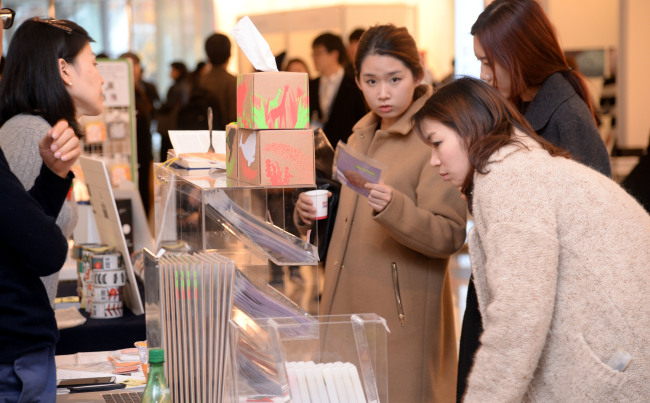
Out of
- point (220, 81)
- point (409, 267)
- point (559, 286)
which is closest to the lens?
point (559, 286)

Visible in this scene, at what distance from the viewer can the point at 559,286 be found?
151 centimetres

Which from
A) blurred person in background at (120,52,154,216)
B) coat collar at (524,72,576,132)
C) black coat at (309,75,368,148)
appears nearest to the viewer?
coat collar at (524,72,576,132)

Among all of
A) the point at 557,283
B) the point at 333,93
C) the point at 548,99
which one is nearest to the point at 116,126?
the point at 333,93

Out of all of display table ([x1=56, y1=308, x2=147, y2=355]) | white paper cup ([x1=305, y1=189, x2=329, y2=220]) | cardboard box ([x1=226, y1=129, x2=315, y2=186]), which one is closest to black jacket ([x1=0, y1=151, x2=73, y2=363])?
cardboard box ([x1=226, y1=129, x2=315, y2=186])

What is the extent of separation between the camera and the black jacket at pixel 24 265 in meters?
Result: 1.40

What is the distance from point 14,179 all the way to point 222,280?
43 cm

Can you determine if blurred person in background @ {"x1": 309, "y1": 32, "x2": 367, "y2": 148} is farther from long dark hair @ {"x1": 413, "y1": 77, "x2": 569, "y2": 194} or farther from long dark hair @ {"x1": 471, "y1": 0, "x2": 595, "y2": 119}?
long dark hair @ {"x1": 413, "y1": 77, "x2": 569, "y2": 194}

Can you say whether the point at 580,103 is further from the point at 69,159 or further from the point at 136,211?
the point at 136,211

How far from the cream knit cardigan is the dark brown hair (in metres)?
0.99

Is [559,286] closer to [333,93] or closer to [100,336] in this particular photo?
[100,336]

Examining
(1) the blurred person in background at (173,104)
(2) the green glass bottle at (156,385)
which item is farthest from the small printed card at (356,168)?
(1) the blurred person in background at (173,104)

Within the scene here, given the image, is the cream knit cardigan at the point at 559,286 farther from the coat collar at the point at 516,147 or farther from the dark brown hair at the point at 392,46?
the dark brown hair at the point at 392,46

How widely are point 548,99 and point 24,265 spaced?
4.74ft

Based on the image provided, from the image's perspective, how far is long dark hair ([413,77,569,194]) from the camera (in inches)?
62.6
